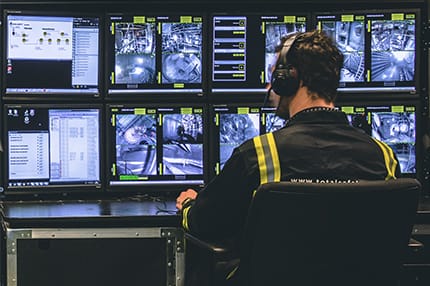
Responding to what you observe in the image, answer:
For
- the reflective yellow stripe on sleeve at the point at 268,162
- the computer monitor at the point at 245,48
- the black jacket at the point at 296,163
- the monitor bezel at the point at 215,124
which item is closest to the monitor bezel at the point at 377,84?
the computer monitor at the point at 245,48

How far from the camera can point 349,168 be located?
1663 millimetres

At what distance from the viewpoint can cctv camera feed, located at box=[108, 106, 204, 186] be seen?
284 cm

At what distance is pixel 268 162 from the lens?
165 centimetres

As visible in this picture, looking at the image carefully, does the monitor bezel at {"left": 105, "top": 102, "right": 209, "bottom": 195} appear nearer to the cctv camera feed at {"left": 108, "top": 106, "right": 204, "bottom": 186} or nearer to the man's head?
the cctv camera feed at {"left": 108, "top": 106, "right": 204, "bottom": 186}

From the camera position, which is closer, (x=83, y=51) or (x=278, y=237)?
(x=278, y=237)

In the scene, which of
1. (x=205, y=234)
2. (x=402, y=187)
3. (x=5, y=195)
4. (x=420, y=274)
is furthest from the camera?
(x=5, y=195)

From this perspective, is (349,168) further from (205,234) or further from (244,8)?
(244,8)

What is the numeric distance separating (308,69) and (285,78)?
0.08 m

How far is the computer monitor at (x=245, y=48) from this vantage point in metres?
2.86

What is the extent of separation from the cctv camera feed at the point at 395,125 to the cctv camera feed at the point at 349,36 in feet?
0.62

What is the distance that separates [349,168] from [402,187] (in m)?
0.17

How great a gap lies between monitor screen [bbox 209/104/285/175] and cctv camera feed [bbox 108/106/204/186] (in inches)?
2.7

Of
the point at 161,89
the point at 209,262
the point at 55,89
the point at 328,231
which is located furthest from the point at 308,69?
the point at 55,89

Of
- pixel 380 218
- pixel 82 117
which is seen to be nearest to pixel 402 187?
pixel 380 218
